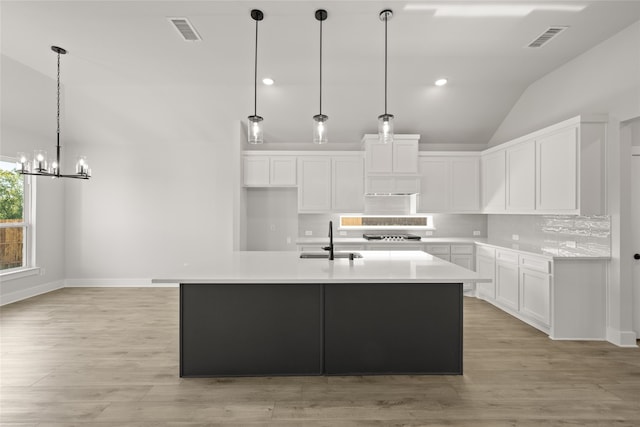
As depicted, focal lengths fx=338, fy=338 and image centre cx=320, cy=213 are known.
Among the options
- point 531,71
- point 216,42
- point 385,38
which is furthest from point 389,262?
point 531,71

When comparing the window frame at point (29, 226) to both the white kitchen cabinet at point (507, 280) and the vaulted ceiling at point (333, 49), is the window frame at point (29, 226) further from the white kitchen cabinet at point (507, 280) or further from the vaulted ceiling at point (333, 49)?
the white kitchen cabinet at point (507, 280)

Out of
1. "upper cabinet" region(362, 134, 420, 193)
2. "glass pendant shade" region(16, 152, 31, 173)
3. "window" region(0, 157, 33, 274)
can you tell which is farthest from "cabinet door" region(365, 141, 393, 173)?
"window" region(0, 157, 33, 274)

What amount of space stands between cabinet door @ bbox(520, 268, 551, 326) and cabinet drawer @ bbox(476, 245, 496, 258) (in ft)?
2.20

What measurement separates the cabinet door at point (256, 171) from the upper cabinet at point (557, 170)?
366cm

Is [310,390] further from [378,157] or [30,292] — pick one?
[30,292]

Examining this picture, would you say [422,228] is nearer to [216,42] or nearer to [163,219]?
[216,42]

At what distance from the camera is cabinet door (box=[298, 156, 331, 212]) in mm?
5703

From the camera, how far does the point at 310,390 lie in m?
2.58

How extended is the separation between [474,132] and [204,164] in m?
4.81

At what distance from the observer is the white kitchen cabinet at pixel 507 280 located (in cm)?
433

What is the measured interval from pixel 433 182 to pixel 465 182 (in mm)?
532

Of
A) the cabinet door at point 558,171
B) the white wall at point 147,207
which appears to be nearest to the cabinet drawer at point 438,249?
the cabinet door at point 558,171

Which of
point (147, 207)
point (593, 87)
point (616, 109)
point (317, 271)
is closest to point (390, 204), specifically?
point (593, 87)

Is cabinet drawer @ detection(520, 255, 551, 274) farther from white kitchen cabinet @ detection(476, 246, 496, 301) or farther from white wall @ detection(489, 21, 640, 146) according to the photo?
white wall @ detection(489, 21, 640, 146)
